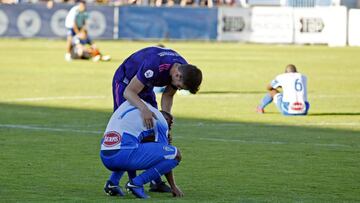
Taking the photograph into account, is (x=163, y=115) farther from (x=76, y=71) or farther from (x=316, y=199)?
(x=76, y=71)

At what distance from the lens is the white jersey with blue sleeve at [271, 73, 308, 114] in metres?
20.6

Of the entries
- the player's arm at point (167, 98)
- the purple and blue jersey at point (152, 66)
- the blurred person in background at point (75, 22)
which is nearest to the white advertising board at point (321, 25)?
the blurred person in background at point (75, 22)

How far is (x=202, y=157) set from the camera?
1480 cm

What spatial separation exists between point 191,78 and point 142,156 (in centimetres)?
94

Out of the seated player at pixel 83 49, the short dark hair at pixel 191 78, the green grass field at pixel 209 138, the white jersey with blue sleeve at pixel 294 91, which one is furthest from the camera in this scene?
the seated player at pixel 83 49

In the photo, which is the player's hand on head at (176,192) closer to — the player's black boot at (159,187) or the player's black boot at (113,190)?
the player's black boot at (159,187)

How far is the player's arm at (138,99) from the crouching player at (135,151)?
0.05 meters

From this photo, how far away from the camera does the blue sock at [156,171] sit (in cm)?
1090

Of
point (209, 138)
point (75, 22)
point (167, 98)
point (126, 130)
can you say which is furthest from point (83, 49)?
point (126, 130)

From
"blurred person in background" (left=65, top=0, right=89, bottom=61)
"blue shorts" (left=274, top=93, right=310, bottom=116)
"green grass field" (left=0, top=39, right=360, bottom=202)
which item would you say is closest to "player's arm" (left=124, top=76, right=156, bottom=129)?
"green grass field" (left=0, top=39, right=360, bottom=202)

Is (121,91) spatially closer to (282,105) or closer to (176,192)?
(176,192)

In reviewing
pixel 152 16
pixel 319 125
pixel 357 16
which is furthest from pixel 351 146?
pixel 152 16

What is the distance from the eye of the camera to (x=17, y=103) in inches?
905

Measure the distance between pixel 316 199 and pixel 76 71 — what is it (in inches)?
899
